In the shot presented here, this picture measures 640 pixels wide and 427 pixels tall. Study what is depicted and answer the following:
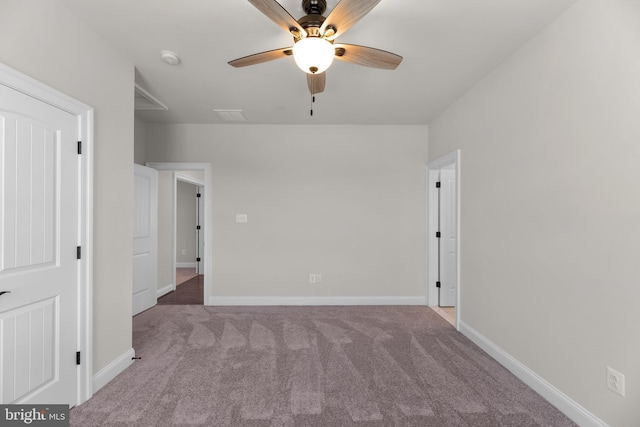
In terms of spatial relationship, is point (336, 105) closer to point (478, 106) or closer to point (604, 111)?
point (478, 106)

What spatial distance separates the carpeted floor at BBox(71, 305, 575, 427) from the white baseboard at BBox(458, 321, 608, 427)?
0.06 meters

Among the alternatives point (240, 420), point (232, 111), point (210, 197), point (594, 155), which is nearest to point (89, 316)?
point (240, 420)

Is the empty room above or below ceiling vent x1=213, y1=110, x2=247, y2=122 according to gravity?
below

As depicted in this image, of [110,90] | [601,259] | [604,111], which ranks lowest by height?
[601,259]

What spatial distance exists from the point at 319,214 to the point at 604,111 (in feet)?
10.4

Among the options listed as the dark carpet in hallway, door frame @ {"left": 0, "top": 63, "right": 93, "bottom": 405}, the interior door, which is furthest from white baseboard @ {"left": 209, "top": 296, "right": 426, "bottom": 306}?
the interior door

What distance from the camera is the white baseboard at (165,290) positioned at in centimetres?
463

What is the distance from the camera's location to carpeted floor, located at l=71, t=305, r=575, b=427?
1.88 metres

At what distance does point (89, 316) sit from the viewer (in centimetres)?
205

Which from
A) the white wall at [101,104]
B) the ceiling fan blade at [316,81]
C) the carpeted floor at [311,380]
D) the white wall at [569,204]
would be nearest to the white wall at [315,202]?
the carpeted floor at [311,380]

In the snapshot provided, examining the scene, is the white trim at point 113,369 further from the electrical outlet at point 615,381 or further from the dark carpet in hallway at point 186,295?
the electrical outlet at point 615,381

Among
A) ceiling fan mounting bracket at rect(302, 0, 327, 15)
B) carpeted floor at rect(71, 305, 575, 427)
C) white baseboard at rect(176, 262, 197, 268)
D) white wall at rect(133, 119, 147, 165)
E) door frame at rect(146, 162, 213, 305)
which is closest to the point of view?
ceiling fan mounting bracket at rect(302, 0, 327, 15)

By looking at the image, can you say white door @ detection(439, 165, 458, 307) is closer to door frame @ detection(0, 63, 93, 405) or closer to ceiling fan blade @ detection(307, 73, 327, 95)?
ceiling fan blade @ detection(307, 73, 327, 95)

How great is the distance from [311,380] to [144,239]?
119 inches
